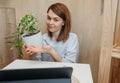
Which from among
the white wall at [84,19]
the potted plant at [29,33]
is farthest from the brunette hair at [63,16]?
the potted plant at [29,33]

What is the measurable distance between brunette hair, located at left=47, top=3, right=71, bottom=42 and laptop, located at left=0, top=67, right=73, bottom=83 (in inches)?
38.8

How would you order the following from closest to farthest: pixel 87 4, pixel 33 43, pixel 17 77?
pixel 17 77, pixel 33 43, pixel 87 4

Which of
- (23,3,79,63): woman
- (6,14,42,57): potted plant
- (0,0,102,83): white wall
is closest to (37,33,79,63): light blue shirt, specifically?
(23,3,79,63): woman

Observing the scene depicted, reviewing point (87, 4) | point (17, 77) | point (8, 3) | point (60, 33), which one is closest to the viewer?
point (17, 77)

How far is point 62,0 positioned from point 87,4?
0.85ft

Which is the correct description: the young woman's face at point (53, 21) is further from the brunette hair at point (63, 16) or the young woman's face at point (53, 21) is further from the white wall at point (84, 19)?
the white wall at point (84, 19)

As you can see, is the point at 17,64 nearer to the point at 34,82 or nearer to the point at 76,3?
the point at 34,82

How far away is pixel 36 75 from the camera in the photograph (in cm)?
65

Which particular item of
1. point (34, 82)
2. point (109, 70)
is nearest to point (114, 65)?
point (109, 70)

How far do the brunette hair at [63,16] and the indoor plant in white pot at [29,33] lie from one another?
1.34ft

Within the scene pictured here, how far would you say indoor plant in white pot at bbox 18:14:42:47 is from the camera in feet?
3.87

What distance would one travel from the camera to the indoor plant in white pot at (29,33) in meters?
1.18

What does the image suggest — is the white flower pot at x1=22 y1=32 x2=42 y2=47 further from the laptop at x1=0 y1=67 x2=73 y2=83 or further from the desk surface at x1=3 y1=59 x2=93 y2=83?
the laptop at x1=0 y1=67 x2=73 y2=83

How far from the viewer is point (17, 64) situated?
1259 mm
